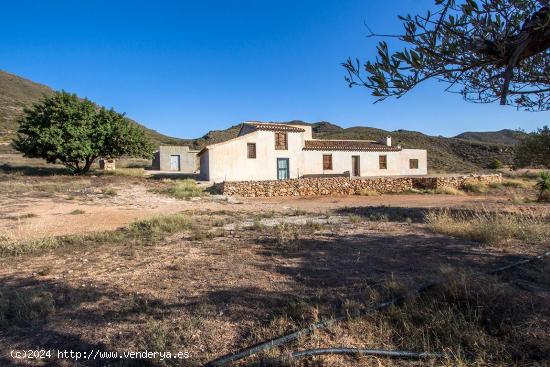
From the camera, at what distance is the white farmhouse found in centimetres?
2295

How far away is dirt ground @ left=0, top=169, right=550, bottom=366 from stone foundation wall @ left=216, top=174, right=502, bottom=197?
32.5 feet

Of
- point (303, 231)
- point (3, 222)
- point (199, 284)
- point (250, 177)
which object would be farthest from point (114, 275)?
point (250, 177)

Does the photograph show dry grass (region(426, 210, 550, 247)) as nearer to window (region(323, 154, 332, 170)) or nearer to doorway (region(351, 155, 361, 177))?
window (region(323, 154, 332, 170))

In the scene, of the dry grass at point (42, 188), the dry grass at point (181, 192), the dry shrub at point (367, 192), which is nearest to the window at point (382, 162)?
the dry shrub at point (367, 192)

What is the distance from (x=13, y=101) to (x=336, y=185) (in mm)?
59318

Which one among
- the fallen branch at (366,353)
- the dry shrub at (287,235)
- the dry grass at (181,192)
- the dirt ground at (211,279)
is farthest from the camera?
the dry grass at (181,192)

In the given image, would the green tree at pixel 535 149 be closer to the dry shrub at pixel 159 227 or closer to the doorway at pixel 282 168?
the dry shrub at pixel 159 227

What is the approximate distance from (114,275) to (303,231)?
15.1ft

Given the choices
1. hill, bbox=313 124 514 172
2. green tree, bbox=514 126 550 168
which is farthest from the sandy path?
hill, bbox=313 124 514 172

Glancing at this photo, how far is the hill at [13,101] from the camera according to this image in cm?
4153

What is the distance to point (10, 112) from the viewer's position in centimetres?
4775

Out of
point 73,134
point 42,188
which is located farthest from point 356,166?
point 42,188

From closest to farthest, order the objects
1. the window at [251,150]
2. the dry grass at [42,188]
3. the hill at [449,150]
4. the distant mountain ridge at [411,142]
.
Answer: the dry grass at [42,188] < the window at [251,150] < the distant mountain ridge at [411,142] < the hill at [449,150]

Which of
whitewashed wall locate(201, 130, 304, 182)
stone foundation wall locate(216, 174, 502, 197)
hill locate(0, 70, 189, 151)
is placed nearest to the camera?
stone foundation wall locate(216, 174, 502, 197)
